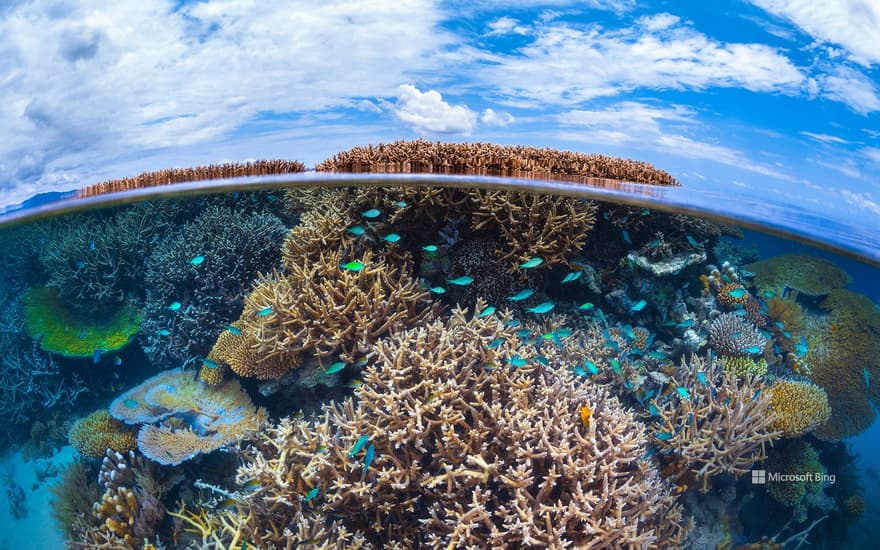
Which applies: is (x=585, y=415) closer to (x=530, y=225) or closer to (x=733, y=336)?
(x=530, y=225)

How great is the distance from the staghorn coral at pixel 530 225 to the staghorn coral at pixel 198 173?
5.01 metres

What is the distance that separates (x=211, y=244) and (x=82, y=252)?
354cm

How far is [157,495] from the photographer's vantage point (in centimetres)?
582

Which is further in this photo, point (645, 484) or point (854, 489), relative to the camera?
point (854, 489)

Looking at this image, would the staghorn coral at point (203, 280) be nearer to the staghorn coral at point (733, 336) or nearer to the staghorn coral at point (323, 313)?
the staghorn coral at point (323, 313)

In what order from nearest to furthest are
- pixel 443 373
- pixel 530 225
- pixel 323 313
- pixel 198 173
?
pixel 443 373 → pixel 323 313 → pixel 530 225 → pixel 198 173

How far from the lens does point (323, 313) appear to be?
548 centimetres

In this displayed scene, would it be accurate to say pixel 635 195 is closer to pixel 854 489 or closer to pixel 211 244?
pixel 854 489

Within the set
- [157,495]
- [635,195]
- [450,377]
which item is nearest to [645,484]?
[450,377]

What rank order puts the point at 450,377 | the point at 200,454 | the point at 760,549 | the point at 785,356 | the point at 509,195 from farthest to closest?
the point at 785,356 < the point at 509,195 < the point at 200,454 < the point at 760,549 < the point at 450,377

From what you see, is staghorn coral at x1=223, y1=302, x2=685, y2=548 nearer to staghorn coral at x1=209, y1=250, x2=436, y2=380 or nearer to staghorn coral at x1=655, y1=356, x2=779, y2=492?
staghorn coral at x1=655, y1=356, x2=779, y2=492

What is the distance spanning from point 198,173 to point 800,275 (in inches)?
499

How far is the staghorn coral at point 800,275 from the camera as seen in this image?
26.9 ft

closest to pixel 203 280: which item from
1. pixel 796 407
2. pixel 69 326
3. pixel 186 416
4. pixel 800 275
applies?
pixel 186 416
